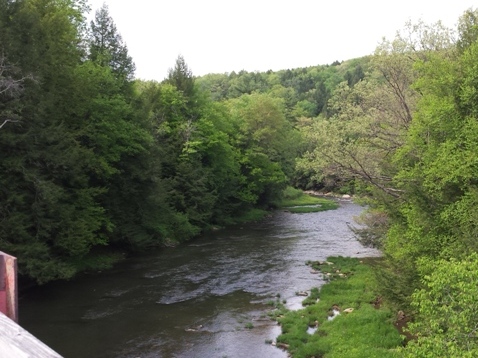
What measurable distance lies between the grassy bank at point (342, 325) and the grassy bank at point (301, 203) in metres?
31.6

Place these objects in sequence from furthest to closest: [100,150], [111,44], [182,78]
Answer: [182,78] < [111,44] < [100,150]

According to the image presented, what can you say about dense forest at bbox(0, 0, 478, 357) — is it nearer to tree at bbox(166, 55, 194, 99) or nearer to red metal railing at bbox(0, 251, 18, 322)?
tree at bbox(166, 55, 194, 99)

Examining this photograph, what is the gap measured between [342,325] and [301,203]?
45401 mm

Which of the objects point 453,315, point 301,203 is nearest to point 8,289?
point 453,315

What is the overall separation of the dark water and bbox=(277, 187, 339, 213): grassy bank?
838 inches

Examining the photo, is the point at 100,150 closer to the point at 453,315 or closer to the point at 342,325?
the point at 342,325

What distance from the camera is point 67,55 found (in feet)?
88.4

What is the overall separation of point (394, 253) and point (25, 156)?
1722 centimetres

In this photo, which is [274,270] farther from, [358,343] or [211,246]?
[358,343]

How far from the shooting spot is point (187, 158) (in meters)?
40.2

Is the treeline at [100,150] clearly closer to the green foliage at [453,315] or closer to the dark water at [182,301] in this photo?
the dark water at [182,301]

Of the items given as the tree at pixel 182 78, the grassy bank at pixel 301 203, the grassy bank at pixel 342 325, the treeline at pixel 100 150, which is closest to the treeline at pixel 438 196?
the grassy bank at pixel 342 325

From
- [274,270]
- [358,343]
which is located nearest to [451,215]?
[358,343]

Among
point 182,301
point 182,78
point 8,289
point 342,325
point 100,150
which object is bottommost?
point 342,325
